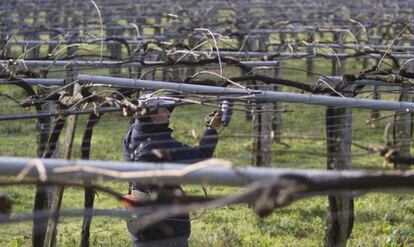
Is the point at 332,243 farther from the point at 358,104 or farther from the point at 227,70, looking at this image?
the point at 227,70

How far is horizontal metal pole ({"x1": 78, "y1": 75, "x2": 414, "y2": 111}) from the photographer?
166 inches

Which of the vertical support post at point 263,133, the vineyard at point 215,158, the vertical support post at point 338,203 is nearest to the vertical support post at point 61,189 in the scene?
the vineyard at point 215,158

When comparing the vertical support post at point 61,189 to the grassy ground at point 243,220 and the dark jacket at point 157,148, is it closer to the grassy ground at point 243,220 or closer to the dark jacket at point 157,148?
the dark jacket at point 157,148

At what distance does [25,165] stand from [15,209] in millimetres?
5344

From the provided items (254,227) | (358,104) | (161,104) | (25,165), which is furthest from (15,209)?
(25,165)

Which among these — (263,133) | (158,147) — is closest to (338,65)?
(263,133)

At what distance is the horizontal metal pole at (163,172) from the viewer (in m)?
2.19

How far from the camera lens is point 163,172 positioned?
2.20 meters

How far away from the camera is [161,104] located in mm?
4254

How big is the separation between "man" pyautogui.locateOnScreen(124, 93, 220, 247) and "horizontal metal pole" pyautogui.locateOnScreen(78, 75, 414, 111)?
15 centimetres

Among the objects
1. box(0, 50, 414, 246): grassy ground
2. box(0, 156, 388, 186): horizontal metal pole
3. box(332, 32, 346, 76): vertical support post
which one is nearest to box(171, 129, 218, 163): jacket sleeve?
box(0, 50, 414, 246): grassy ground

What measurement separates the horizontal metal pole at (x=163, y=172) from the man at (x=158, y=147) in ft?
5.91

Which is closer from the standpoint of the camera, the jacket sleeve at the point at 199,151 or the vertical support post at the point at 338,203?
the jacket sleeve at the point at 199,151

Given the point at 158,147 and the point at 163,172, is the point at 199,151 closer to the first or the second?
the point at 158,147
